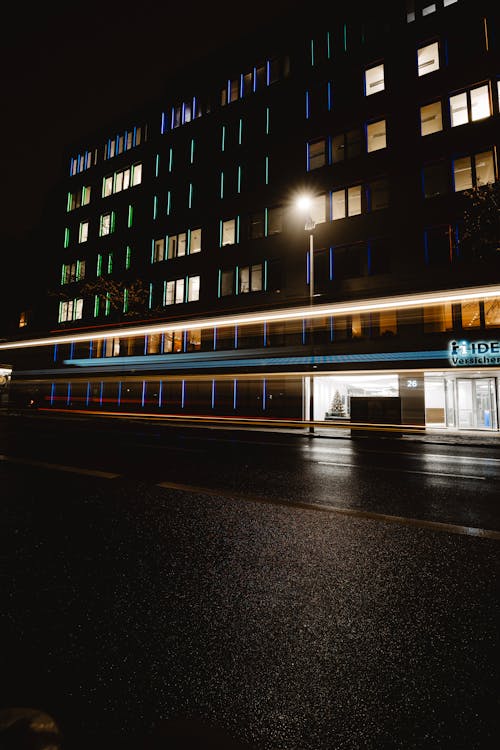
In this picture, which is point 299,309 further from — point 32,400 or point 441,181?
point 32,400

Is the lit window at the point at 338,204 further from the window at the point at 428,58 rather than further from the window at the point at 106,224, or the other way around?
the window at the point at 106,224

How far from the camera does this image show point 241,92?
1109 inches

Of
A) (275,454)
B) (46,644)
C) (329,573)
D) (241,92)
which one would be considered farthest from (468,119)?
(46,644)

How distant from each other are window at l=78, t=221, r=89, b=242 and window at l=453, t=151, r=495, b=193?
34.4m

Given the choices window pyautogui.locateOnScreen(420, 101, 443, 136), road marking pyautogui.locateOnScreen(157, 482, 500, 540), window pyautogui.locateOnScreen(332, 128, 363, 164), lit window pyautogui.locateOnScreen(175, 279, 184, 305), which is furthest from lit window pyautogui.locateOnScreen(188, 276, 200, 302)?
road marking pyautogui.locateOnScreen(157, 482, 500, 540)

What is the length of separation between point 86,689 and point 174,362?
15385 mm

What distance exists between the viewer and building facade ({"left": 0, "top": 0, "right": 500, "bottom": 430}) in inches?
601

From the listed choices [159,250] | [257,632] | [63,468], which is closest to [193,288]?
[159,250]

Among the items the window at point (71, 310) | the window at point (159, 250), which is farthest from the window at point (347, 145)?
the window at point (71, 310)

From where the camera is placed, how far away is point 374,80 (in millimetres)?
23125

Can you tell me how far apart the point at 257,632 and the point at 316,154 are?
1145 inches

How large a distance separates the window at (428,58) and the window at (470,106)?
2.63 m

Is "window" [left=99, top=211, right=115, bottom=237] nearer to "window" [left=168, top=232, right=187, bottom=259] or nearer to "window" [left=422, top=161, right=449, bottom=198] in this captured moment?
"window" [left=168, top=232, right=187, bottom=259]

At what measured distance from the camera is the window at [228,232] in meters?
27.5
